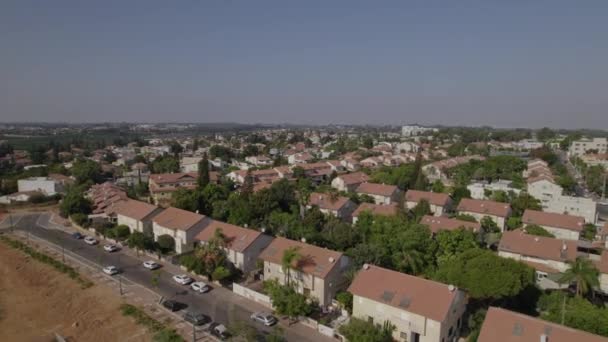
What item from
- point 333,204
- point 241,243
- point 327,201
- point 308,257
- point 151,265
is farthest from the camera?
point 327,201

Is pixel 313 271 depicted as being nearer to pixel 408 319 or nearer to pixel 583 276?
pixel 408 319

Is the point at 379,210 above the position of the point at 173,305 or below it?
above

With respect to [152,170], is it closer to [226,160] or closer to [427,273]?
[226,160]

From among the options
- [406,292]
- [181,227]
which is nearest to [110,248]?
[181,227]

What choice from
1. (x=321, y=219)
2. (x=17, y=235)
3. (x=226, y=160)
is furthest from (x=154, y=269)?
(x=226, y=160)

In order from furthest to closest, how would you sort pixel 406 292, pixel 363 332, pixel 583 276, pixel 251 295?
1. pixel 251 295
2. pixel 583 276
3. pixel 406 292
4. pixel 363 332

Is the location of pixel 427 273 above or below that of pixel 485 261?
below

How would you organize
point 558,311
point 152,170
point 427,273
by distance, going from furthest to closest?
point 152,170 → point 427,273 → point 558,311
